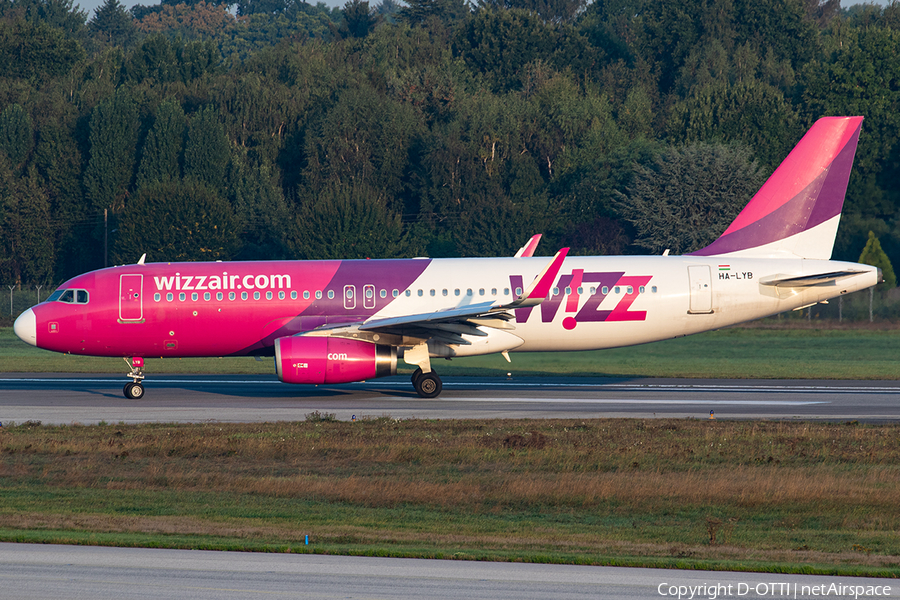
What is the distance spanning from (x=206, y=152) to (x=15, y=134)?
15933mm

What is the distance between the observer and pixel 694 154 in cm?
7038

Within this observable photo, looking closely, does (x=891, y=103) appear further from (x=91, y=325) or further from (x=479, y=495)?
(x=479, y=495)

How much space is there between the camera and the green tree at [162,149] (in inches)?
3194

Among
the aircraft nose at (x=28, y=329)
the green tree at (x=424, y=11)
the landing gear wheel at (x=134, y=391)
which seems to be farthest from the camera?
the green tree at (x=424, y=11)

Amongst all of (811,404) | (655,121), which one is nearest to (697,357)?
(811,404)

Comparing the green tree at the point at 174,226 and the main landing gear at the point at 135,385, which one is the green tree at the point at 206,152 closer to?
the green tree at the point at 174,226

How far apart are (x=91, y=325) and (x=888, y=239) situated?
49.3 m

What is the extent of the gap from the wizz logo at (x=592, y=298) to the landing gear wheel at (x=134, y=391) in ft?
34.5

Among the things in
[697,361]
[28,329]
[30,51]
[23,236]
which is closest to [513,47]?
[30,51]

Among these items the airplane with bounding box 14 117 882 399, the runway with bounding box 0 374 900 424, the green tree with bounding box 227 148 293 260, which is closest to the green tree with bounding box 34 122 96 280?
the green tree with bounding box 227 148 293 260

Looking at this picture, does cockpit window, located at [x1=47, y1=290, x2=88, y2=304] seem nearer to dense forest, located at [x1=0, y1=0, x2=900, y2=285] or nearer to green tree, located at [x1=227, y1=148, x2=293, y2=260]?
dense forest, located at [x1=0, y1=0, x2=900, y2=285]

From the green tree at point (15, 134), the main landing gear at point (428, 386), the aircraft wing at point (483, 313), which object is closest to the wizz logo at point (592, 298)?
the aircraft wing at point (483, 313)

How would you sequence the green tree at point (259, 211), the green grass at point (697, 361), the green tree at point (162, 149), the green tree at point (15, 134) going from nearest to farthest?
the green grass at point (697, 361), the green tree at point (259, 211), the green tree at point (162, 149), the green tree at point (15, 134)

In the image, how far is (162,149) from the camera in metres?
81.6
